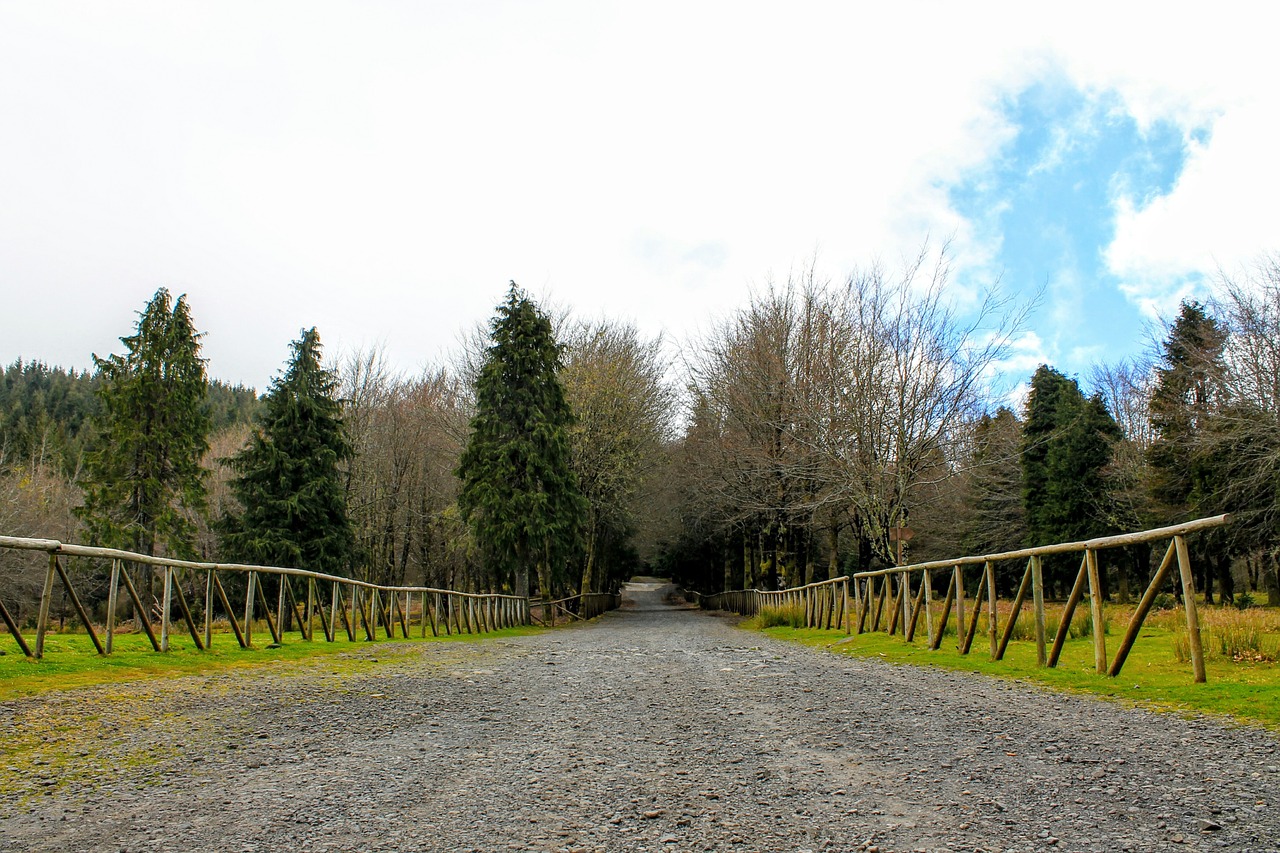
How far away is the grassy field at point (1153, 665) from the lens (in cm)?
498

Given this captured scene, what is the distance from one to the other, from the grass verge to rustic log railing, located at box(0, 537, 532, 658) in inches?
294

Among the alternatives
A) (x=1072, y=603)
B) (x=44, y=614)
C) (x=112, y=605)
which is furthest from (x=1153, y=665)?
(x=44, y=614)

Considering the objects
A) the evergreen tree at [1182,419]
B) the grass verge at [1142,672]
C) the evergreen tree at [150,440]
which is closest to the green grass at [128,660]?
the grass verge at [1142,672]

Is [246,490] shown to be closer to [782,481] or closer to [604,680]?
[782,481]

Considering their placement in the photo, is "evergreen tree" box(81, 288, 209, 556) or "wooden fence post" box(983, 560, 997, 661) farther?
"evergreen tree" box(81, 288, 209, 556)

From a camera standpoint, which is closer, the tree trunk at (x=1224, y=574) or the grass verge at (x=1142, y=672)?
the grass verge at (x=1142, y=672)

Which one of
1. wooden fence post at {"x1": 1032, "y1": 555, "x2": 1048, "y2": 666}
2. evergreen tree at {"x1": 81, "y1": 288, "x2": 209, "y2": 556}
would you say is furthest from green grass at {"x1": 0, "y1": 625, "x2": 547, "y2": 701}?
evergreen tree at {"x1": 81, "y1": 288, "x2": 209, "y2": 556}

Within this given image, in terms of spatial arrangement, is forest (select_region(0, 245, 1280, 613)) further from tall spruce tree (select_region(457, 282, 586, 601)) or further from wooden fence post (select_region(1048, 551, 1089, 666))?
wooden fence post (select_region(1048, 551, 1089, 666))

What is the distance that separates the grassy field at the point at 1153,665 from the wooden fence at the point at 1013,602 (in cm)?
20

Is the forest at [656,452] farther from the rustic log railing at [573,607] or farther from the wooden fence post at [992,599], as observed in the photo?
the wooden fence post at [992,599]

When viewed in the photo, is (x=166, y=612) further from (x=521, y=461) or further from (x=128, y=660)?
(x=521, y=461)

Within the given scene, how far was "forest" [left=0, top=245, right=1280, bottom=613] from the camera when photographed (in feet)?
61.1

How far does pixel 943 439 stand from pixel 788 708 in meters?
14.0

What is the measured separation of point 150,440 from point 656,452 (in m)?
17.2
